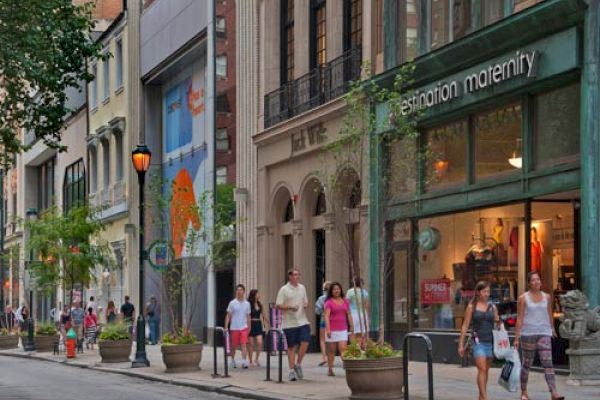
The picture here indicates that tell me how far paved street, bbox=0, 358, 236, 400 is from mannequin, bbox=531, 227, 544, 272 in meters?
6.01

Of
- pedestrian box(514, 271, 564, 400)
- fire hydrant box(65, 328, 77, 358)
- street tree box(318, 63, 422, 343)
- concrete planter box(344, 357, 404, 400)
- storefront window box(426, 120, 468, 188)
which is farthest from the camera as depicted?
fire hydrant box(65, 328, 77, 358)

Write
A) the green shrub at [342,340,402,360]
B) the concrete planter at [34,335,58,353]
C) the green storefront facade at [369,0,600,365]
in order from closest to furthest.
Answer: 1. the green shrub at [342,340,402,360]
2. the green storefront facade at [369,0,600,365]
3. the concrete planter at [34,335,58,353]

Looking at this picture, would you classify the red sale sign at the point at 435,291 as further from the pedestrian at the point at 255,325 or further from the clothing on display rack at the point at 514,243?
A: the pedestrian at the point at 255,325

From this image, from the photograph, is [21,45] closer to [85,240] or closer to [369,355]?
[369,355]

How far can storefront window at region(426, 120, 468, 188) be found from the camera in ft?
80.4

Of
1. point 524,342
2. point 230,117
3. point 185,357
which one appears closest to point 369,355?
point 524,342

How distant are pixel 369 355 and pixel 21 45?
1002 centimetres

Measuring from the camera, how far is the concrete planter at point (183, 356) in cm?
2531

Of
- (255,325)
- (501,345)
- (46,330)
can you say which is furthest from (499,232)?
(46,330)

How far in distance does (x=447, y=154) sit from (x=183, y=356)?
22.5 feet

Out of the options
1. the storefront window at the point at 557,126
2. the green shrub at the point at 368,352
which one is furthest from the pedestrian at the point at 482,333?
the storefront window at the point at 557,126

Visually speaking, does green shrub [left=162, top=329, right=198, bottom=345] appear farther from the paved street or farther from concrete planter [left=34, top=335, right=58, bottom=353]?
concrete planter [left=34, top=335, right=58, bottom=353]

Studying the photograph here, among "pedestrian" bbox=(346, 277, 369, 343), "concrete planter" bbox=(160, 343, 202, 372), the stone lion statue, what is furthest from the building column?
"concrete planter" bbox=(160, 343, 202, 372)

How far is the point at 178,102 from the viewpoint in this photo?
46.8 metres
